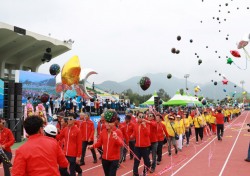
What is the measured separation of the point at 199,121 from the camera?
16641 millimetres

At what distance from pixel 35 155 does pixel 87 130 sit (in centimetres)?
720

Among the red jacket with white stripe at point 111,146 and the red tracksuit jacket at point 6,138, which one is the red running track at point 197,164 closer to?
the red tracksuit jacket at point 6,138

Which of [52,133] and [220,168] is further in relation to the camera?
[220,168]

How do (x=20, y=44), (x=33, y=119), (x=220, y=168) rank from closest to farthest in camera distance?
1. (x=33, y=119)
2. (x=220, y=168)
3. (x=20, y=44)

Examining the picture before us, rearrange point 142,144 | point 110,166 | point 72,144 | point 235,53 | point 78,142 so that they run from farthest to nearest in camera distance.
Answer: point 235,53
point 142,144
point 72,144
point 78,142
point 110,166

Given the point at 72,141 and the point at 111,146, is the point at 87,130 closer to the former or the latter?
the point at 72,141

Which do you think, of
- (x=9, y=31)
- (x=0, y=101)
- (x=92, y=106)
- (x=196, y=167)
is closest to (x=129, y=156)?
(x=196, y=167)

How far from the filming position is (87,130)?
10.5 m

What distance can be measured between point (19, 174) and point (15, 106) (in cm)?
1305

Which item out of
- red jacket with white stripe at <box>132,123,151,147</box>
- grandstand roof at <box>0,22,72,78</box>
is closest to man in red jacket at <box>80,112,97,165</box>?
red jacket with white stripe at <box>132,123,151,147</box>

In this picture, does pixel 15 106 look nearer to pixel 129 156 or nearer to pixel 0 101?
pixel 0 101

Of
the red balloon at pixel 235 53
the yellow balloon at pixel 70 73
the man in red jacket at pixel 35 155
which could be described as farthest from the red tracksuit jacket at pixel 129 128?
the man in red jacket at pixel 35 155

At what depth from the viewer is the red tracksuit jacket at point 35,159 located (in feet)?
10.8

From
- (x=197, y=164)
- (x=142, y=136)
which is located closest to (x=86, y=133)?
(x=142, y=136)
